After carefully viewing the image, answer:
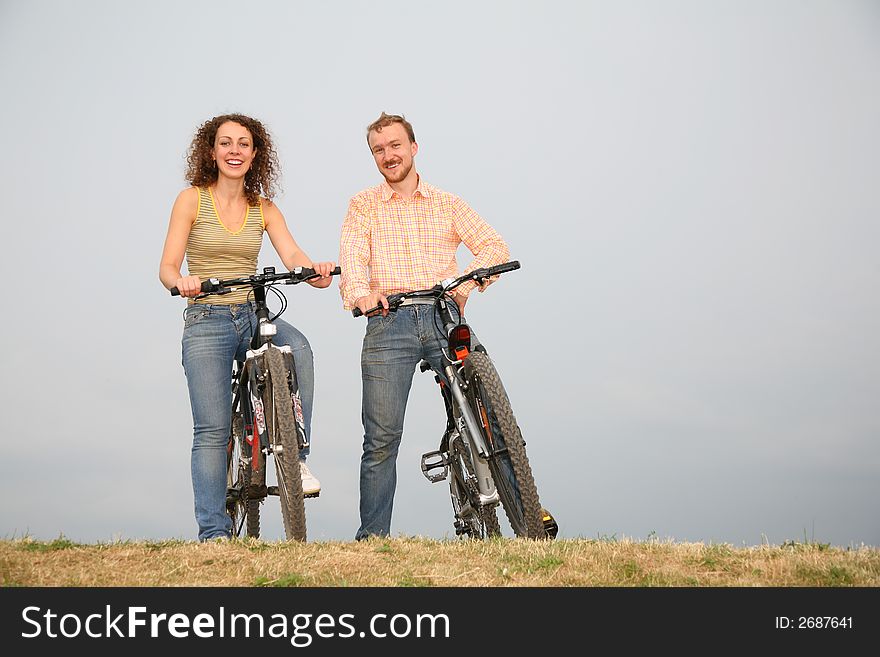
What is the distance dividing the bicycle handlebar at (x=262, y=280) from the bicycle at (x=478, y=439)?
463 mm

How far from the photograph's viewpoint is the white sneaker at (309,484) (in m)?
6.95

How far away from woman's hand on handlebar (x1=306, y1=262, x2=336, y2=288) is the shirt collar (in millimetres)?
851

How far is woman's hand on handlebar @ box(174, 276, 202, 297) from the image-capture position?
6.76 metres

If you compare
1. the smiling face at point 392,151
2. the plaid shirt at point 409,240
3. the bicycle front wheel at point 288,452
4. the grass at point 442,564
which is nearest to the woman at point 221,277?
the bicycle front wheel at point 288,452

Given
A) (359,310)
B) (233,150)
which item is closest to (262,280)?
(359,310)

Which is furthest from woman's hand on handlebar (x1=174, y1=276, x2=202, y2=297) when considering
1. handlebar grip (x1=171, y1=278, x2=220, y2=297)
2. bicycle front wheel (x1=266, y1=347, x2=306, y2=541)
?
bicycle front wheel (x1=266, y1=347, x2=306, y2=541)

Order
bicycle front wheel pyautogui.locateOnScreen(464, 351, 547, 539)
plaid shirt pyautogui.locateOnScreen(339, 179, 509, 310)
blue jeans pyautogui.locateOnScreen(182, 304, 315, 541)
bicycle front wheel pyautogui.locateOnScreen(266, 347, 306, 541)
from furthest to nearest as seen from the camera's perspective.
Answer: plaid shirt pyautogui.locateOnScreen(339, 179, 509, 310)
blue jeans pyautogui.locateOnScreen(182, 304, 315, 541)
bicycle front wheel pyautogui.locateOnScreen(266, 347, 306, 541)
bicycle front wheel pyautogui.locateOnScreen(464, 351, 547, 539)

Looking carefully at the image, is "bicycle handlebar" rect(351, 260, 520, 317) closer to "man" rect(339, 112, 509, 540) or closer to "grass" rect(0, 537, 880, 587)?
"man" rect(339, 112, 509, 540)

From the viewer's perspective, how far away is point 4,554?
6504mm

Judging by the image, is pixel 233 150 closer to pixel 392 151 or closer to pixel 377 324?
pixel 392 151

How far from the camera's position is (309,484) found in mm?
6969
